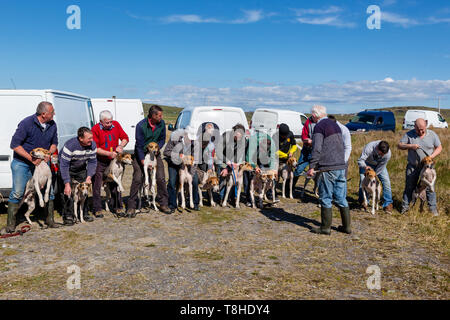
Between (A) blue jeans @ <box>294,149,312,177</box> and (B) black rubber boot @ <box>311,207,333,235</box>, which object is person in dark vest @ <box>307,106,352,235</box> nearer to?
(B) black rubber boot @ <box>311,207,333,235</box>

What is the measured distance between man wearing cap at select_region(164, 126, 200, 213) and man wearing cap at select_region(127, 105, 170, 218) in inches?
8.3

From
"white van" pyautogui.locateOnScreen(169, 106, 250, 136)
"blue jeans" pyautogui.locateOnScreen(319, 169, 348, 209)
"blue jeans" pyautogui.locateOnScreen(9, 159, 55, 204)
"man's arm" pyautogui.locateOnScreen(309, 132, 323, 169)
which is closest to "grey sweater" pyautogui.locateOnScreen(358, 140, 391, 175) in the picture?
"blue jeans" pyautogui.locateOnScreen(319, 169, 348, 209)

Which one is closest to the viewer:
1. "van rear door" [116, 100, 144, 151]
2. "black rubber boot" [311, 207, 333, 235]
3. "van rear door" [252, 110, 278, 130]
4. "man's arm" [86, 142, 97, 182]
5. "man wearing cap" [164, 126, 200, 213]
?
"black rubber boot" [311, 207, 333, 235]

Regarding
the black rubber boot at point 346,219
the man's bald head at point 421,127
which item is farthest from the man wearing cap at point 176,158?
the man's bald head at point 421,127

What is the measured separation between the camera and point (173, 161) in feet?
25.3

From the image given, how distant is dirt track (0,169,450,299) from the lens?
4062 millimetres

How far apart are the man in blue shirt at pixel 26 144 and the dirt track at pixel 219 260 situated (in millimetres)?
699

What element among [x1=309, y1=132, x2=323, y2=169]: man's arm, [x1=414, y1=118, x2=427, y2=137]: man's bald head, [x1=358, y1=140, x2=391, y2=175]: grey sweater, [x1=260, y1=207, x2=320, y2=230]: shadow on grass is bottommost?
[x1=260, y1=207, x2=320, y2=230]: shadow on grass

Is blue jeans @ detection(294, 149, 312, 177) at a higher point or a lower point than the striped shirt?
lower

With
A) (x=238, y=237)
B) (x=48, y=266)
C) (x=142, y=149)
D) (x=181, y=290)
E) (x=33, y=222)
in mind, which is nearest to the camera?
(x=181, y=290)
